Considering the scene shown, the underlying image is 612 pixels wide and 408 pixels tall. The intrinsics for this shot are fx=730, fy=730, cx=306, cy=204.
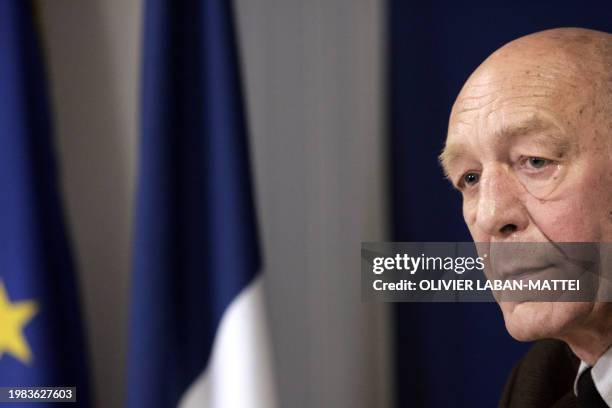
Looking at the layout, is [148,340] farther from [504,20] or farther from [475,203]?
[504,20]

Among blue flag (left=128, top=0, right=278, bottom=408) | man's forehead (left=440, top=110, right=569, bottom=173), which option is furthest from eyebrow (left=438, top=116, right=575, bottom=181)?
blue flag (left=128, top=0, right=278, bottom=408)

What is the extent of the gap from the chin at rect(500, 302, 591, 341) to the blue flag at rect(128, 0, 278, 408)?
42cm

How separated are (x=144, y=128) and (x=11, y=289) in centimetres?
32

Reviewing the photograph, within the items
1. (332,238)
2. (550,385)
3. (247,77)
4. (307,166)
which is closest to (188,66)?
(247,77)

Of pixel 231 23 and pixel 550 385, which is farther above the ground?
pixel 231 23

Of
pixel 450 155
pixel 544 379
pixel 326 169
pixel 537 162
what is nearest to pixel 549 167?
pixel 537 162

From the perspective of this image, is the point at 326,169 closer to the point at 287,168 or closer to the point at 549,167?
the point at 287,168

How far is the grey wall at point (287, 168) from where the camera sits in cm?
95

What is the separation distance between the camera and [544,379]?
2.44ft

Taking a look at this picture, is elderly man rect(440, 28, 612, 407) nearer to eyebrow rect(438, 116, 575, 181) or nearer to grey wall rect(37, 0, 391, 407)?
eyebrow rect(438, 116, 575, 181)

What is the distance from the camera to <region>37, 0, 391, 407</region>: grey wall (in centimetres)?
95

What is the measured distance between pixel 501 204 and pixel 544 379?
0.20 metres

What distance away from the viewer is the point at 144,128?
1.04 meters

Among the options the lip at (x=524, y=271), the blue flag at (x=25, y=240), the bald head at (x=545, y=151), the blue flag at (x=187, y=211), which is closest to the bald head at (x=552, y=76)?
the bald head at (x=545, y=151)
